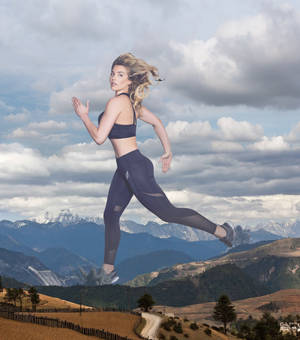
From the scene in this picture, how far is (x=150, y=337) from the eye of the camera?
83688 mm

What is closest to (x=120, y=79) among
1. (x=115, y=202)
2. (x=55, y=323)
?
(x=115, y=202)

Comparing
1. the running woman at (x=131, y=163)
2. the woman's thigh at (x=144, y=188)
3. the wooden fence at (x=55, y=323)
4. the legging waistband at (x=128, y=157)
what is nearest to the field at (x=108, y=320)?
the wooden fence at (x=55, y=323)

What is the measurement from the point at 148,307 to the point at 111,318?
14230 mm

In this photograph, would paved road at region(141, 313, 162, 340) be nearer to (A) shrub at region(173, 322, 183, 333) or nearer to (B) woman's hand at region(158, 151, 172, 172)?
(A) shrub at region(173, 322, 183, 333)

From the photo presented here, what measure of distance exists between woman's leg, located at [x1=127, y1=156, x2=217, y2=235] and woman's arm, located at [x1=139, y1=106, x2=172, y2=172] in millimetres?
6709

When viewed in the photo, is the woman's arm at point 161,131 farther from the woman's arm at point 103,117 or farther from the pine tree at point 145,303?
the pine tree at point 145,303

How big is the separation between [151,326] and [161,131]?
35.9m

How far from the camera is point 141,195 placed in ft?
323

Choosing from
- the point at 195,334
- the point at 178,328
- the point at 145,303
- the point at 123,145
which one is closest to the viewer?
the point at 178,328

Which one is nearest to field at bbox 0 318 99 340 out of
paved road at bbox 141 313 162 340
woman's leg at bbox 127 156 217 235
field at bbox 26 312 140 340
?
field at bbox 26 312 140 340

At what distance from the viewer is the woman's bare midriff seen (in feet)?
320

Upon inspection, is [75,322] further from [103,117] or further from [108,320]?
[103,117]

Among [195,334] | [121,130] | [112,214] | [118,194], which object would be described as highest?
[121,130]

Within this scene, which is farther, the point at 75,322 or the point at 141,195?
the point at 141,195
